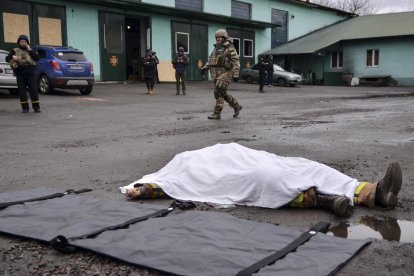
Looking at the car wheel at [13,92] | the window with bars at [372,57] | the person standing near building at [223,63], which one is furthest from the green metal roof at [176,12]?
the person standing near building at [223,63]

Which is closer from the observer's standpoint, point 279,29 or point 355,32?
point 355,32

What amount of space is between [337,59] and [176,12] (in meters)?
13.7

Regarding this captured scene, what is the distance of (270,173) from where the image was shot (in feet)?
13.3

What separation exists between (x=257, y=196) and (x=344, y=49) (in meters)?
31.9

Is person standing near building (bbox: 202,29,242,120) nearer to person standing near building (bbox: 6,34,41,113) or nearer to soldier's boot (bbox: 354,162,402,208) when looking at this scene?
person standing near building (bbox: 6,34,41,113)

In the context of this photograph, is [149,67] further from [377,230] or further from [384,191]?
[377,230]

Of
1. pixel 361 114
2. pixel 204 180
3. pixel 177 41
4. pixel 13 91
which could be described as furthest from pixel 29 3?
pixel 204 180

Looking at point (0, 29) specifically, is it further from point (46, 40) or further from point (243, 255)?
point (243, 255)

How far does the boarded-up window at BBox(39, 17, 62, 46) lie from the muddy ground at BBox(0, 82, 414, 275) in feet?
25.8

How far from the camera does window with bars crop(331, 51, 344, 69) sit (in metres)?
34.2

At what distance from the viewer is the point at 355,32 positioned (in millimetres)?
34125

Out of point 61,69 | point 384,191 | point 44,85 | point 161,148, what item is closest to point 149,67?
point 61,69

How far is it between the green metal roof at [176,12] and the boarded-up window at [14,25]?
9.99 ft

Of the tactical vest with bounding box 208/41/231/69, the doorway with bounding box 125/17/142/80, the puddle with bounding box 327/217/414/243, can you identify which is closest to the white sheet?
the puddle with bounding box 327/217/414/243
